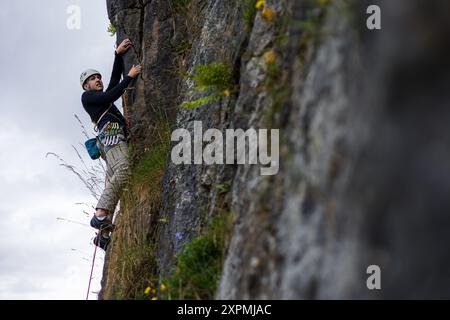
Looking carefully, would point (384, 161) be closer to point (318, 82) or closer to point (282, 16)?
point (318, 82)

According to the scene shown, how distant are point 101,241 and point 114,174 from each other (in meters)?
1.06

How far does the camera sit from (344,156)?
180 inches

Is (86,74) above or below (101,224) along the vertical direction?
above

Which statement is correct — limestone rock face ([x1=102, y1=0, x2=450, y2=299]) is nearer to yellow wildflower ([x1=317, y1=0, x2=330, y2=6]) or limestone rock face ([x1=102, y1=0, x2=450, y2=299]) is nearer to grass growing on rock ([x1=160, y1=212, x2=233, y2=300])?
yellow wildflower ([x1=317, y1=0, x2=330, y2=6])

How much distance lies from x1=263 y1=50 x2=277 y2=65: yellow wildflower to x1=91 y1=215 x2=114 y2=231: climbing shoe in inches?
189

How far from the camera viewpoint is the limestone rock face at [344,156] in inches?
154

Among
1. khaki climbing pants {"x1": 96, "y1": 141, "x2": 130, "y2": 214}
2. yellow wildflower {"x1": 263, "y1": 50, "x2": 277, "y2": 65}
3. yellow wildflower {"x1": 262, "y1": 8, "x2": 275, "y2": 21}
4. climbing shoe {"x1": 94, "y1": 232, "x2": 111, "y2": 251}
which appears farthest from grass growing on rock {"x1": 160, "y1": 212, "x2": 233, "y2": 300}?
climbing shoe {"x1": 94, "y1": 232, "x2": 111, "y2": 251}

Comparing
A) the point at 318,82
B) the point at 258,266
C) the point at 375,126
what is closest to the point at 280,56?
the point at 318,82

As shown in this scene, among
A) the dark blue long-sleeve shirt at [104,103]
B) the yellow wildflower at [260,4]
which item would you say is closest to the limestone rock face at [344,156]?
the yellow wildflower at [260,4]
